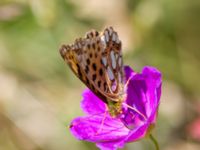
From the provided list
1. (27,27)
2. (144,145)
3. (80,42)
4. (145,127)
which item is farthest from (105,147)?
(27,27)

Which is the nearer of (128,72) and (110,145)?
(110,145)

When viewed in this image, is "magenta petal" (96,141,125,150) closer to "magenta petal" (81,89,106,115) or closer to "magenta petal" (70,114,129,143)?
"magenta petal" (70,114,129,143)

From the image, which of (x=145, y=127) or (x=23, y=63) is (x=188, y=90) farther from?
(x=145, y=127)

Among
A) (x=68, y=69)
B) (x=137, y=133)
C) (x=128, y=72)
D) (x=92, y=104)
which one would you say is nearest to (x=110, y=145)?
(x=137, y=133)

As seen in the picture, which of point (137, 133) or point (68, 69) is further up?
point (68, 69)

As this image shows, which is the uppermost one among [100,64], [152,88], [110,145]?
[100,64]

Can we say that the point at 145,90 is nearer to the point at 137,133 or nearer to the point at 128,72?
the point at 128,72
